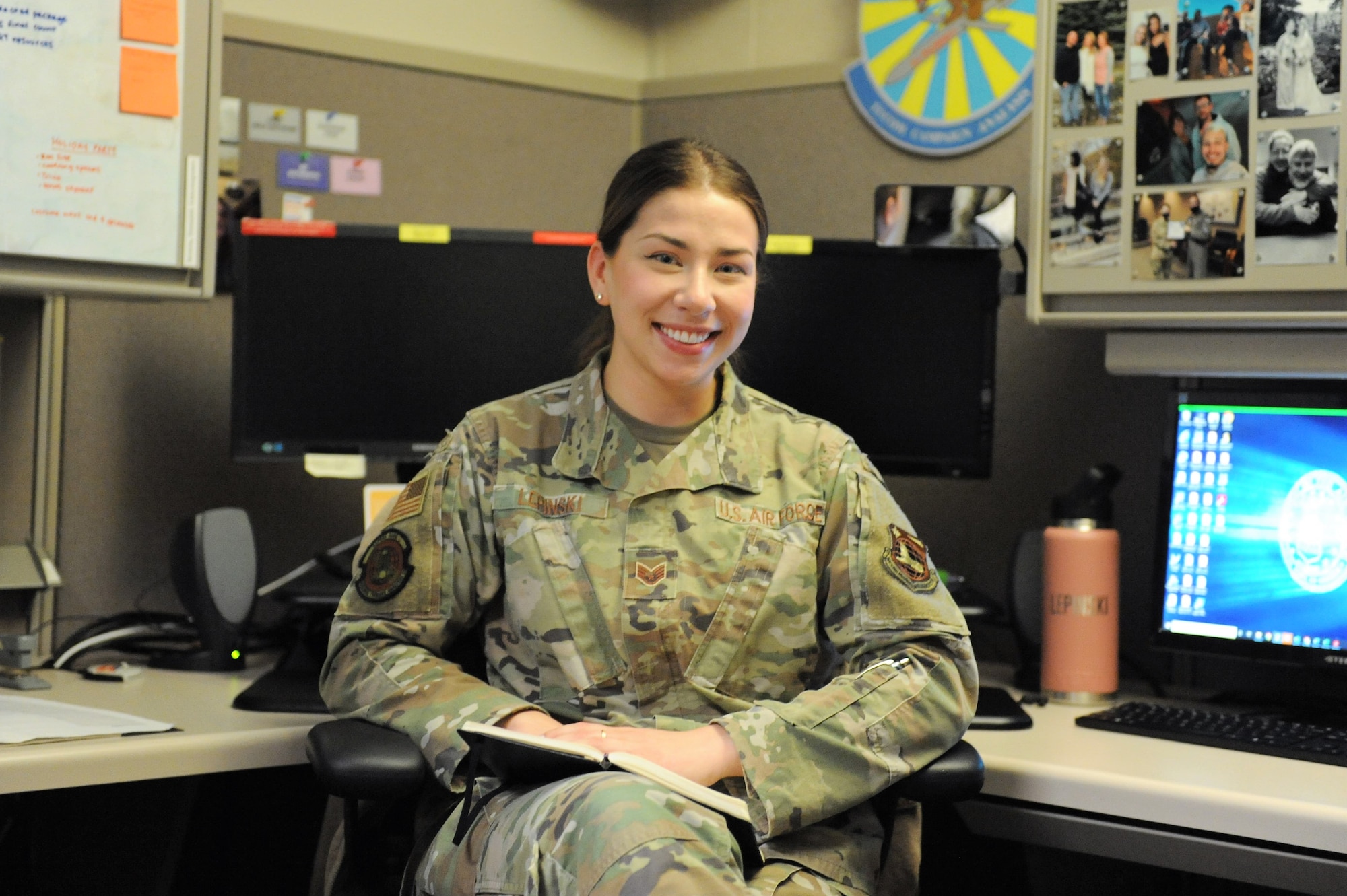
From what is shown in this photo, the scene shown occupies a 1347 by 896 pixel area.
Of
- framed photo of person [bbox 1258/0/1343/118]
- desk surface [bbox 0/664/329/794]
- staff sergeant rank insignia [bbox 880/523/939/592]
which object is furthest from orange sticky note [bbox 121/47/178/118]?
framed photo of person [bbox 1258/0/1343/118]

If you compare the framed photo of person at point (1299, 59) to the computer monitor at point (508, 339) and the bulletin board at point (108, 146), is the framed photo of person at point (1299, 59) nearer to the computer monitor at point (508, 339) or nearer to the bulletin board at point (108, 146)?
the computer monitor at point (508, 339)

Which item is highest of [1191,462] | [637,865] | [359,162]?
[359,162]

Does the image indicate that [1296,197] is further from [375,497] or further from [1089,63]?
[375,497]

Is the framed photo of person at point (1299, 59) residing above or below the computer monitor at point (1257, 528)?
above

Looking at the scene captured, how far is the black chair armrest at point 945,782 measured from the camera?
3.74ft

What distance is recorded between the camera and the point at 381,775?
3.51ft

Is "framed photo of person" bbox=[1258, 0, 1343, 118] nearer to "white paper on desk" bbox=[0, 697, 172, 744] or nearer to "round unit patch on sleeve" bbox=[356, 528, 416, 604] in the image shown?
"round unit patch on sleeve" bbox=[356, 528, 416, 604]

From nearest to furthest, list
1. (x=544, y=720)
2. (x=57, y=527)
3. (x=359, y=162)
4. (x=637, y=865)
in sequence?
(x=637, y=865)
(x=544, y=720)
(x=57, y=527)
(x=359, y=162)

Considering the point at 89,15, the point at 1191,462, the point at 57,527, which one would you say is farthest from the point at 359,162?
the point at 1191,462

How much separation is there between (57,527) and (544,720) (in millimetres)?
830

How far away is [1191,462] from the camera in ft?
4.99

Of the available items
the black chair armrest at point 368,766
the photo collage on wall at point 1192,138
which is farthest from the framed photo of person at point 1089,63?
the black chair armrest at point 368,766

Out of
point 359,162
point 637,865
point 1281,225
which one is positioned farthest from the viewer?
point 359,162

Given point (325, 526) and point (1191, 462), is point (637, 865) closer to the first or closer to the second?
point (1191, 462)
